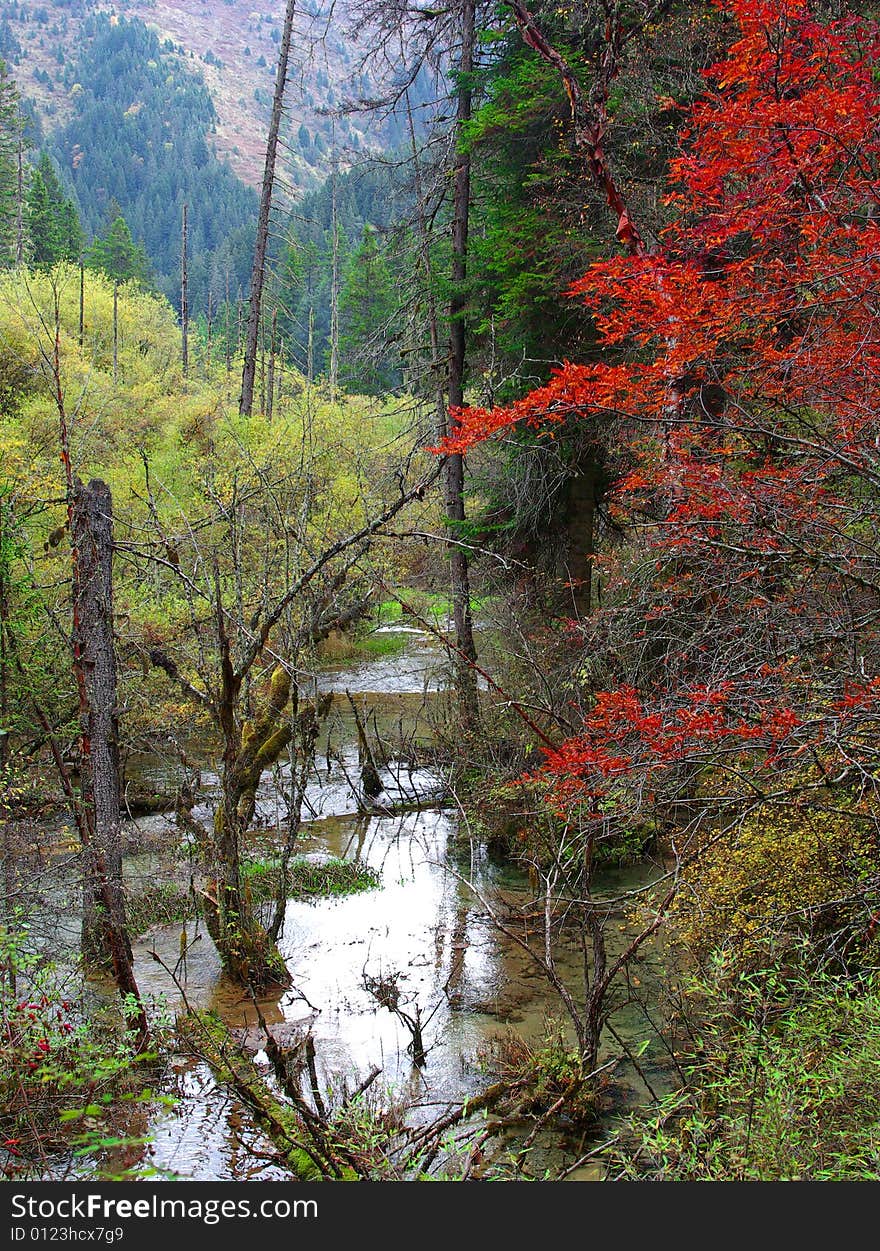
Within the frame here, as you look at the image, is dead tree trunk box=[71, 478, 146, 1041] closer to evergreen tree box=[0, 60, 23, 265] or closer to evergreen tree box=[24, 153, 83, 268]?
evergreen tree box=[0, 60, 23, 265]

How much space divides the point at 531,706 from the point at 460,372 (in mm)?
10027

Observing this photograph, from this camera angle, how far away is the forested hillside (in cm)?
605

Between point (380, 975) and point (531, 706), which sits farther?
point (380, 975)

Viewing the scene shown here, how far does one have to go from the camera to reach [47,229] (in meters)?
48.2

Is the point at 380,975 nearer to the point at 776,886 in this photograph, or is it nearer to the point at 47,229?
the point at 776,886

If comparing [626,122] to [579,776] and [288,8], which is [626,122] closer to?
[579,776]

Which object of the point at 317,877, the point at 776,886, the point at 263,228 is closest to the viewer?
the point at 776,886

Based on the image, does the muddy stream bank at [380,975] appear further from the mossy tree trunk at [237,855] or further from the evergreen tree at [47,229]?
the evergreen tree at [47,229]

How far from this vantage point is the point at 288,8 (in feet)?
68.9

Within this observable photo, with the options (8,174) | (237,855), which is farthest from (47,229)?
(237,855)

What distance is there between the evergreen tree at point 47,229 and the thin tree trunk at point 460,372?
36.1m

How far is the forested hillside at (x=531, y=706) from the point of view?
19.9 ft

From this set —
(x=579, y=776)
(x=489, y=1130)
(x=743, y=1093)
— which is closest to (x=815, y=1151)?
(x=743, y=1093)

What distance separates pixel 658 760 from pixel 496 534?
9208mm
